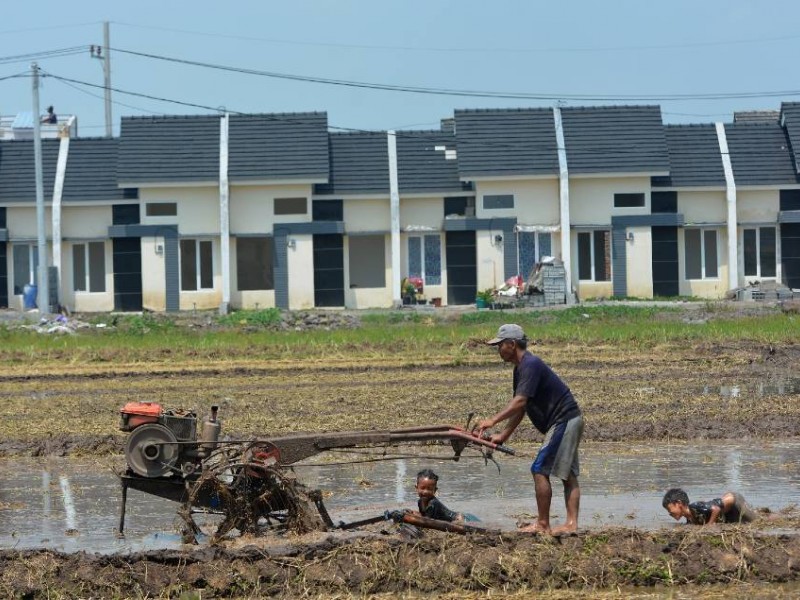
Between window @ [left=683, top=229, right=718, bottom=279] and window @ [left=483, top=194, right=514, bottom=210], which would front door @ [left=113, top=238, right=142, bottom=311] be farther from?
window @ [left=683, top=229, right=718, bottom=279]

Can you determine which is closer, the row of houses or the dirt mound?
the dirt mound

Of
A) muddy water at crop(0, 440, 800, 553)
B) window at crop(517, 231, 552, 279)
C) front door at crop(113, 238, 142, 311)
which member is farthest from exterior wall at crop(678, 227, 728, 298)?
muddy water at crop(0, 440, 800, 553)

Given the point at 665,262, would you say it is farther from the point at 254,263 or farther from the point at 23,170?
the point at 23,170

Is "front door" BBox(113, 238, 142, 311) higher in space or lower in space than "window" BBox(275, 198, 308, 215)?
lower

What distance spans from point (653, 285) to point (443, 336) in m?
13.8

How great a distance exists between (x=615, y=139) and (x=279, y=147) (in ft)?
36.0

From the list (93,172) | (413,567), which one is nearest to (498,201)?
(93,172)

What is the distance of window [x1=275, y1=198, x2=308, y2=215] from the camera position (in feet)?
141

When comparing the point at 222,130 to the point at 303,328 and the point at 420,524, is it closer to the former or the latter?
the point at 303,328

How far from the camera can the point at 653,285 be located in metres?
43.3

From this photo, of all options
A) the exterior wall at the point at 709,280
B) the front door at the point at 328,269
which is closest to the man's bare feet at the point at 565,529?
the front door at the point at 328,269

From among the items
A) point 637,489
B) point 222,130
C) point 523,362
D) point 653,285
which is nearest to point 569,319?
point 653,285

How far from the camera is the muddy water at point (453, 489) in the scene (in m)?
12.1

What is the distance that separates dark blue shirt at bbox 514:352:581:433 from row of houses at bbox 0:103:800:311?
3147 cm
